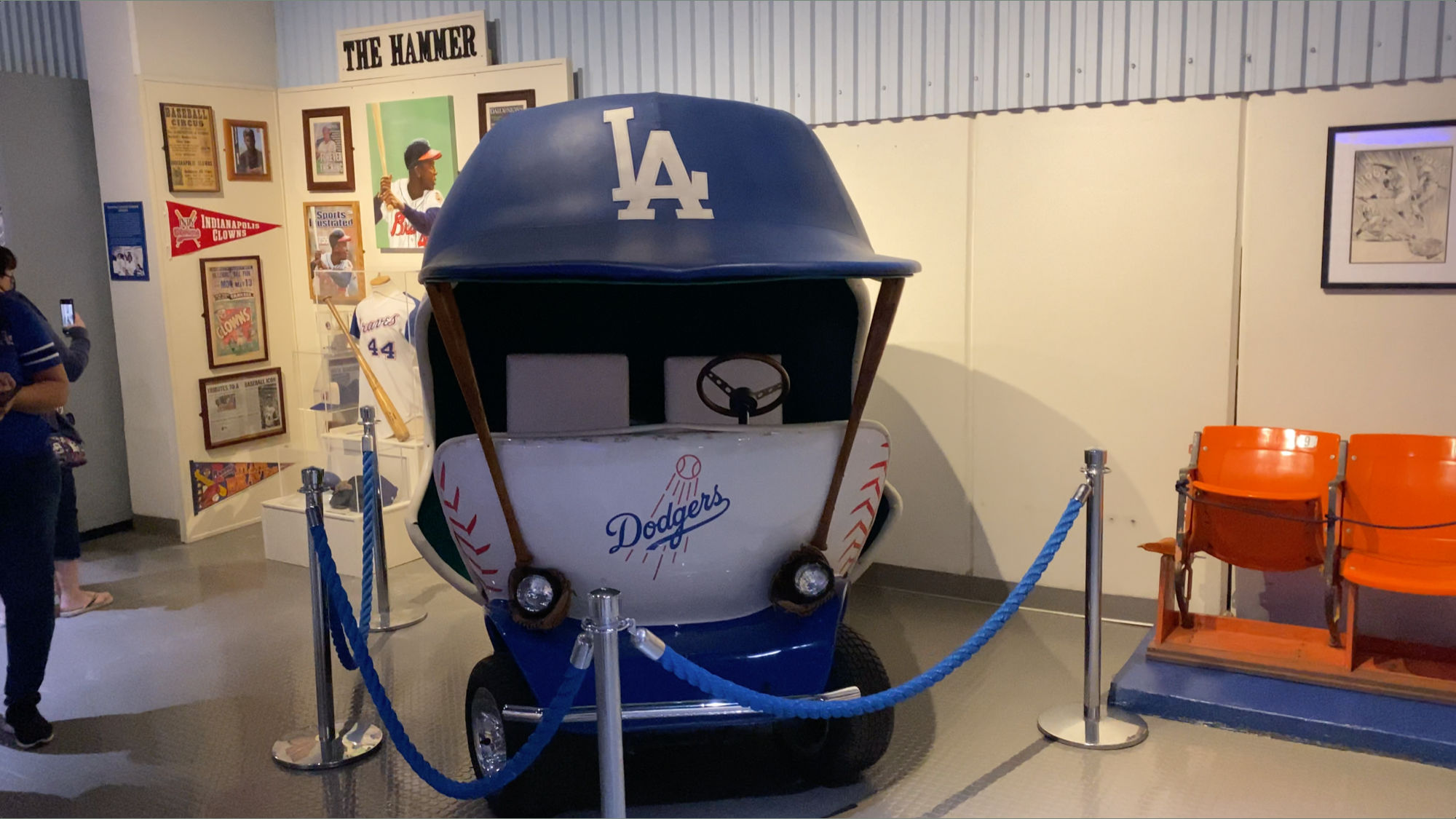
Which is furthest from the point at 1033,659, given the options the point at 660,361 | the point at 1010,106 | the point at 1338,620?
the point at 1010,106

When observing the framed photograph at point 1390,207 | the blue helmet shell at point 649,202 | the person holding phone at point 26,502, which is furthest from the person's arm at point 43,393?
the framed photograph at point 1390,207

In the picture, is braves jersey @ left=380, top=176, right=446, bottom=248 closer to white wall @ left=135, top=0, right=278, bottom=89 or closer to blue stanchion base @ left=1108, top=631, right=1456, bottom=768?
white wall @ left=135, top=0, right=278, bottom=89

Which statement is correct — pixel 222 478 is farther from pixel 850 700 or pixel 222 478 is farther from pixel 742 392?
pixel 850 700

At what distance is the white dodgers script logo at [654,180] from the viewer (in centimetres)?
300

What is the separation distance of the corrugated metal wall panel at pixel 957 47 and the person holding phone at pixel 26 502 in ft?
9.76

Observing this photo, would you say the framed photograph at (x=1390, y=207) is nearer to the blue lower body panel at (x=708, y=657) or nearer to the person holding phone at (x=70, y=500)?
the blue lower body panel at (x=708, y=657)

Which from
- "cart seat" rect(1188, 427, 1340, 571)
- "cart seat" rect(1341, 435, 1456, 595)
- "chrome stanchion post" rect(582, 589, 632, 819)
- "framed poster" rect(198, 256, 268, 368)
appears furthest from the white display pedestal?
"cart seat" rect(1341, 435, 1456, 595)

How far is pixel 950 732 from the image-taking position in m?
3.71

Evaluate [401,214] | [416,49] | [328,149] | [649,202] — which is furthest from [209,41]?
[649,202]

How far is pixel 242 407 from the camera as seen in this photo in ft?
21.7

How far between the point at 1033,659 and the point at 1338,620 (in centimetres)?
109

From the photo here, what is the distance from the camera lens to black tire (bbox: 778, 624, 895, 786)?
3273 mm

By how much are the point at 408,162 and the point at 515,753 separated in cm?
417

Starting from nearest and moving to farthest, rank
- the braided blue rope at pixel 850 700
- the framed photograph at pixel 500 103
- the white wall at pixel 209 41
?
the braided blue rope at pixel 850 700
the framed photograph at pixel 500 103
the white wall at pixel 209 41
